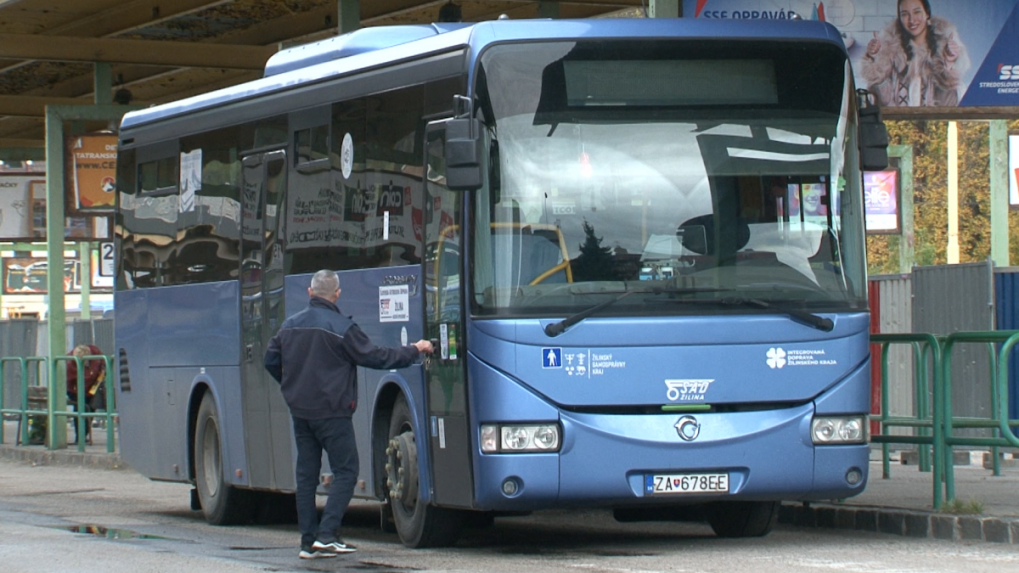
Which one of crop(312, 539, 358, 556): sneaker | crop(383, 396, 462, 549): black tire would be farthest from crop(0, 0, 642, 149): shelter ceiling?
crop(312, 539, 358, 556): sneaker

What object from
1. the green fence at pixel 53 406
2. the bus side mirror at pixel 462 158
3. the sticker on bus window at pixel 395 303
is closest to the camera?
the bus side mirror at pixel 462 158

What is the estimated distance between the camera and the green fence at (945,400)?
38.0 feet

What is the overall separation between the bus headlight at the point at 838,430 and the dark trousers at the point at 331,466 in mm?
2704

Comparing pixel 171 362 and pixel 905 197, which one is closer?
pixel 171 362

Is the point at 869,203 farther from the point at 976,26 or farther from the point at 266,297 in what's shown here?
the point at 266,297

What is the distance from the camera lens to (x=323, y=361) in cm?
1102

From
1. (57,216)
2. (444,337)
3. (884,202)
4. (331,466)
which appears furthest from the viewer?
(884,202)

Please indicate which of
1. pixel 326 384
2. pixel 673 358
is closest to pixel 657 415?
pixel 673 358

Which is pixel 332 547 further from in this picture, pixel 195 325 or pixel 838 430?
pixel 195 325

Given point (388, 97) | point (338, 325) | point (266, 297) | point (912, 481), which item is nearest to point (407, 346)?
point (338, 325)

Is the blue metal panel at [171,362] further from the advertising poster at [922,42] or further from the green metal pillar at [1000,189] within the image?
the green metal pillar at [1000,189]

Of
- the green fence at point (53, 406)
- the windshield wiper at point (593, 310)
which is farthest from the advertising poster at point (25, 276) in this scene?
the windshield wiper at point (593, 310)

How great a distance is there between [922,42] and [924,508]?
4376 millimetres

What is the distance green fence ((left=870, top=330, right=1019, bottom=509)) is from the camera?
1159 centimetres
